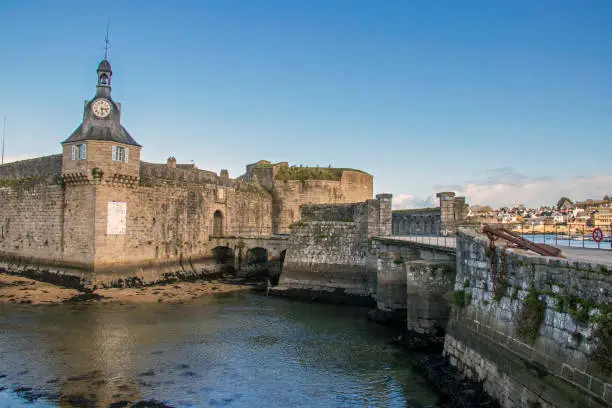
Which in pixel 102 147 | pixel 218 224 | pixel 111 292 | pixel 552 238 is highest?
pixel 102 147

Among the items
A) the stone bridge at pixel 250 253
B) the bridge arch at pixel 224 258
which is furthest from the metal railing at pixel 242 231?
the bridge arch at pixel 224 258

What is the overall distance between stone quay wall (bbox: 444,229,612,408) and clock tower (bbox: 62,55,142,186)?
17.0 m

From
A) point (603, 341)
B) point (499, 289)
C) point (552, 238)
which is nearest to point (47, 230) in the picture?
point (499, 289)

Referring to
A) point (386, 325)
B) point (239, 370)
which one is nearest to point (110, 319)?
point (239, 370)

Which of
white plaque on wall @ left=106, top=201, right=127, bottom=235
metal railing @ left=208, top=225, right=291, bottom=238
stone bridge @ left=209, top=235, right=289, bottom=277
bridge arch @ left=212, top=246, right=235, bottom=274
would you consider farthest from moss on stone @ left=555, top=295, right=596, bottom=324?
bridge arch @ left=212, top=246, right=235, bottom=274

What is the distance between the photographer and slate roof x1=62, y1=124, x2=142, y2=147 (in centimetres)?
2102

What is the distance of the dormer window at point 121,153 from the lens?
2130cm

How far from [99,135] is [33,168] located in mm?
6091

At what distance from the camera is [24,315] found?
15.8 metres

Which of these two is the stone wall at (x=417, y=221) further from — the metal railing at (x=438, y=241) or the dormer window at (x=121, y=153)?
the dormer window at (x=121, y=153)

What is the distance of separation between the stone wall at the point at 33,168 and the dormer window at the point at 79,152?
69.2 inches

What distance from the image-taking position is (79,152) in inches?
826

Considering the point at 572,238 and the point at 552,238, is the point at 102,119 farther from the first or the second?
the point at 572,238

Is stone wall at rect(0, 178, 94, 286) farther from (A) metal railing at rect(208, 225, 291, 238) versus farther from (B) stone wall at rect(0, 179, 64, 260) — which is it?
(A) metal railing at rect(208, 225, 291, 238)
